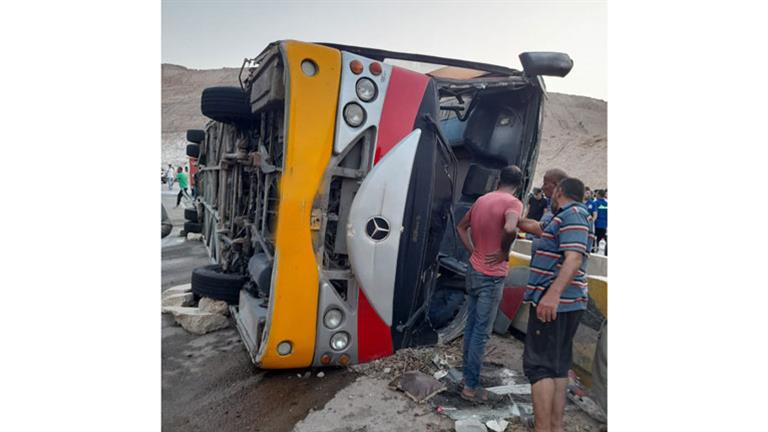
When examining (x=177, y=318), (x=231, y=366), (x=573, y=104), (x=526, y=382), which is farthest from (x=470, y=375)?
(x=177, y=318)

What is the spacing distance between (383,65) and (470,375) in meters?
1.31

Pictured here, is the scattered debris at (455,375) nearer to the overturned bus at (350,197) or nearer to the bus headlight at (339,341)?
the overturned bus at (350,197)

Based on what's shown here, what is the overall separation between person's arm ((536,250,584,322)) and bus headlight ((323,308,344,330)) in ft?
2.48

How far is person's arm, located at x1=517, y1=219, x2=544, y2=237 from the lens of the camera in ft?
5.48

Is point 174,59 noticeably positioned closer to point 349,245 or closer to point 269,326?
point 349,245

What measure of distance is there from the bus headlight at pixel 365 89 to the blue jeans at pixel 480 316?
2.81ft

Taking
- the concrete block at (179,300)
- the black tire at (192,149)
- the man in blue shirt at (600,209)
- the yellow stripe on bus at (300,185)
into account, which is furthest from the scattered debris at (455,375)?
the black tire at (192,149)

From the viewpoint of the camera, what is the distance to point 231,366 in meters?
1.96

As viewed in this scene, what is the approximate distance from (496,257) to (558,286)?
42 cm

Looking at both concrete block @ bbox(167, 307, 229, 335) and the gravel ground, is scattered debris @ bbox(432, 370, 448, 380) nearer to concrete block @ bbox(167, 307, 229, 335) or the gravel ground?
the gravel ground

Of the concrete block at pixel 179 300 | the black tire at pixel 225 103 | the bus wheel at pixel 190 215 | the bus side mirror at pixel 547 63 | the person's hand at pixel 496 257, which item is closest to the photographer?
the bus side mirror at pixel 547 63

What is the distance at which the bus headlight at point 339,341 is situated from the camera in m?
1.78

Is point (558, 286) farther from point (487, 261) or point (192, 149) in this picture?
point (192, 149)
